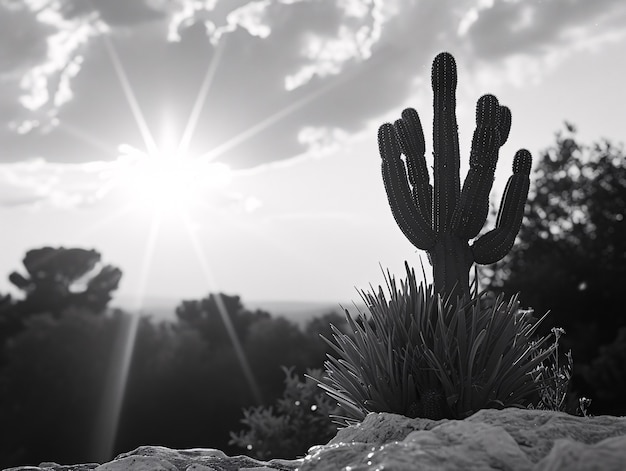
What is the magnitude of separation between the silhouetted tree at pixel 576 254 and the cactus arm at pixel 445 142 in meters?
16.1

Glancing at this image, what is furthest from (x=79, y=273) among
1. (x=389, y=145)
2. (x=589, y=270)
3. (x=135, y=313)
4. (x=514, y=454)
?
(x=514, y=454)

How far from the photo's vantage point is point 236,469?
193 inches

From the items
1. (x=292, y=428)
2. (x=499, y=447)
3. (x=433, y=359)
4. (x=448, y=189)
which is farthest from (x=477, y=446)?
(x=292, y=428)

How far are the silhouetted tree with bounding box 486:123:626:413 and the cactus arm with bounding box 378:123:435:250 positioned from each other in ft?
52.9

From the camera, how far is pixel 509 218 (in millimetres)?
7035

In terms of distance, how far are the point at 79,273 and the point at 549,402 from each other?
37049 millimetres

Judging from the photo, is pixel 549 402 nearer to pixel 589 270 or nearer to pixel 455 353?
pixel 455 353

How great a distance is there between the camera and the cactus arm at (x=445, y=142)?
6.64 metres

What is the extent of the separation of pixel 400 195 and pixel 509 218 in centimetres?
125

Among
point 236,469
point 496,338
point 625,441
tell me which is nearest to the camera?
point 625,441

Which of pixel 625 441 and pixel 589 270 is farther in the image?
pixel 589 270

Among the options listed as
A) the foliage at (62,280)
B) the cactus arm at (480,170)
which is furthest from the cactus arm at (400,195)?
the foliage at (62,280)

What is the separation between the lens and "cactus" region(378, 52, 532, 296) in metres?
6.58

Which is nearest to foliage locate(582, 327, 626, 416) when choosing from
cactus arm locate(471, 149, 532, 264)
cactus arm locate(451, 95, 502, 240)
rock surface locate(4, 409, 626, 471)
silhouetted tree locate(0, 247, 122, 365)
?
cactus arm locate(471, 149, 532, 264)
